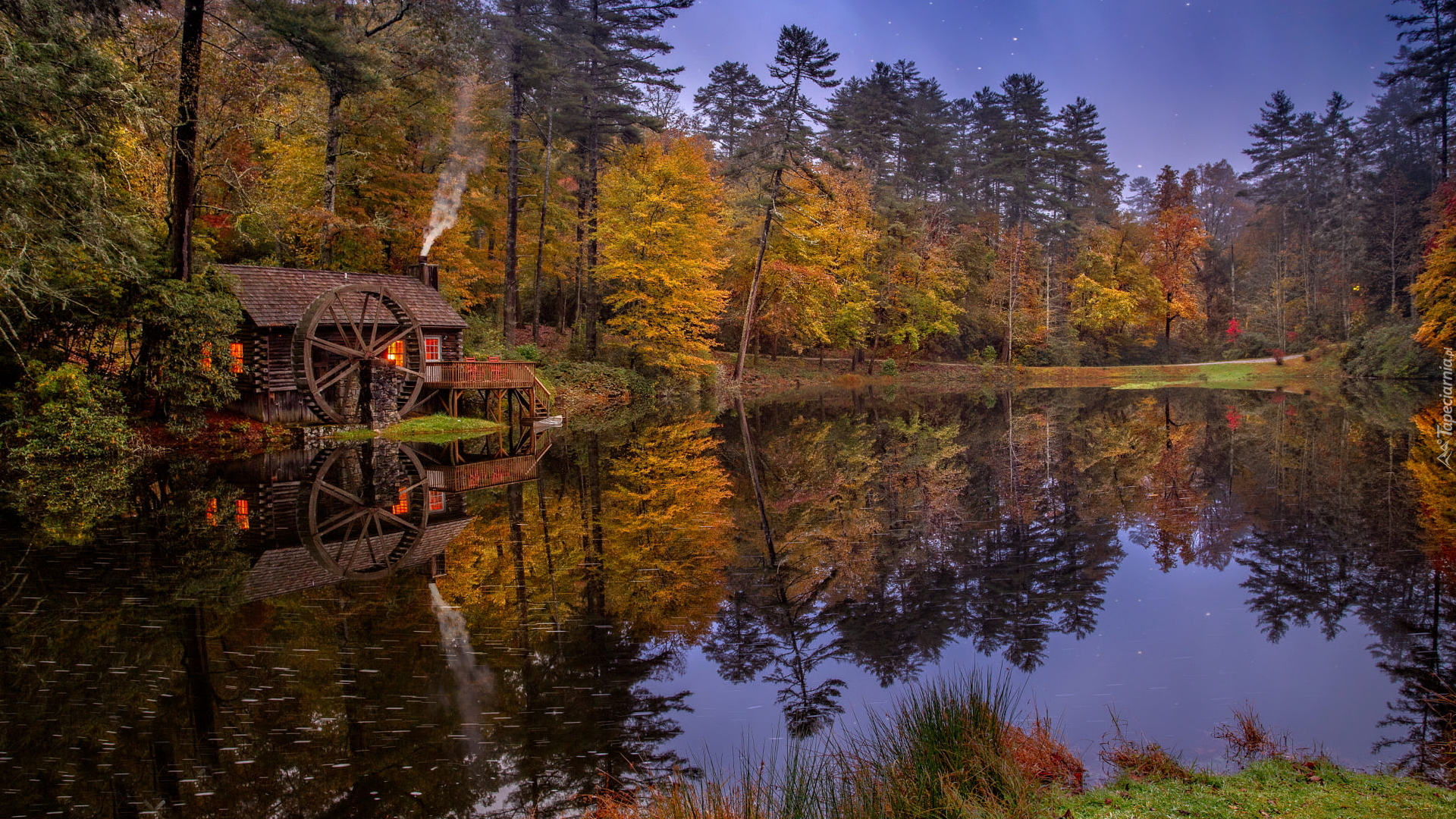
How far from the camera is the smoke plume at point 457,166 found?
2719 centimetres

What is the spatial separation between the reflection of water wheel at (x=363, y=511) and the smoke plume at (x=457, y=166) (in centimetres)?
1198

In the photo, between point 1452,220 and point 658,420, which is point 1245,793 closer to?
point 658,420

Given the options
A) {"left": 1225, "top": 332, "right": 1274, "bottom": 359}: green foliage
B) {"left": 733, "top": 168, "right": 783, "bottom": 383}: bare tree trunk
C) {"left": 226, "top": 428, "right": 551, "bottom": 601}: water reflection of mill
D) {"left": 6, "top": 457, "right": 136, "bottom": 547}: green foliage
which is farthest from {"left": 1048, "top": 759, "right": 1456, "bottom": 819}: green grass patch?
{"left": 1225, "top": 332, "right": 1274, "bottom": 359}: green foliage

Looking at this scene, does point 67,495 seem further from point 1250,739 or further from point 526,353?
point 1250,739

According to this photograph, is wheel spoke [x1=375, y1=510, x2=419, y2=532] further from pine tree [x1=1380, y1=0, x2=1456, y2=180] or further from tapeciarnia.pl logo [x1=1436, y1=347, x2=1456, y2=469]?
pine tree [x1=1380, y1=0, x2=1456, y2=180]

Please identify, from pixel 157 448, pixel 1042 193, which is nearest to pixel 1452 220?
pixel 1042 193

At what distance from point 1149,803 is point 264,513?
12358 mm

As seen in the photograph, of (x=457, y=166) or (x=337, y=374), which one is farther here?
(x=457, y=166)

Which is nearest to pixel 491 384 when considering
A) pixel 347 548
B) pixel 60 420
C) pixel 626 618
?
pixel 60 420

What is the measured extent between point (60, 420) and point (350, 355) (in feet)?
21.0

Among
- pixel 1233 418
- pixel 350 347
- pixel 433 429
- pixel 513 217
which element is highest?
pixel 513 217

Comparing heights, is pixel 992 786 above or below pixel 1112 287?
below

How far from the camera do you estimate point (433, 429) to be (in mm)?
22172

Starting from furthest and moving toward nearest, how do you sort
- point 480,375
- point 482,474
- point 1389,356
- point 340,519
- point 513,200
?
point 1389,356, point 513,200, point 480,375, point 482,474, point 340,519
